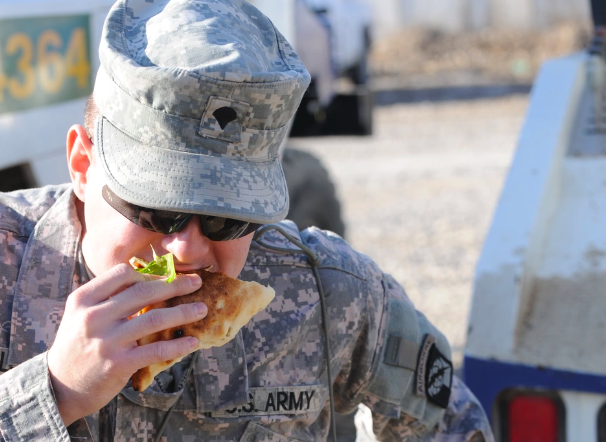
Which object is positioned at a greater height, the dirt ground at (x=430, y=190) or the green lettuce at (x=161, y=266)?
the green lettuce at (x=161, y=266)

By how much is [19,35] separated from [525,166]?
5.06 feet

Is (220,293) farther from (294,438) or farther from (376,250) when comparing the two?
(376,250)

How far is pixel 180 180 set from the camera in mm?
1450

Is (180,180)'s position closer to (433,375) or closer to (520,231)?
(433,375)

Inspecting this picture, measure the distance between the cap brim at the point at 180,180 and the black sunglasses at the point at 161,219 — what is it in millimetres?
26

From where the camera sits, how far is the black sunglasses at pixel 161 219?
146 cm

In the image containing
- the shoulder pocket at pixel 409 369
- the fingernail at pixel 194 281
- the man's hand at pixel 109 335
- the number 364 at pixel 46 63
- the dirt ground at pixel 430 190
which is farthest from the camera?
the dirt ground at pixel 430 190

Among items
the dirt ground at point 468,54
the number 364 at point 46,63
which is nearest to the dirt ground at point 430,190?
the number 364 at point 46,63

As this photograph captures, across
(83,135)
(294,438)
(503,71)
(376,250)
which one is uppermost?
(83,135)

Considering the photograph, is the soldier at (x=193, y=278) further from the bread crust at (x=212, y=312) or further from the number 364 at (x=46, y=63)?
the number 364 at (x=46, y=63)

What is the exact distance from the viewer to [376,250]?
274 inches

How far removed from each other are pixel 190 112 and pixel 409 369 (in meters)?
0.80

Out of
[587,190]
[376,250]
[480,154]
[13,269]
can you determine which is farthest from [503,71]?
[13,269]

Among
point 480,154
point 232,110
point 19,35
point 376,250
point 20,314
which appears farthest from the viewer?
point 480,154
